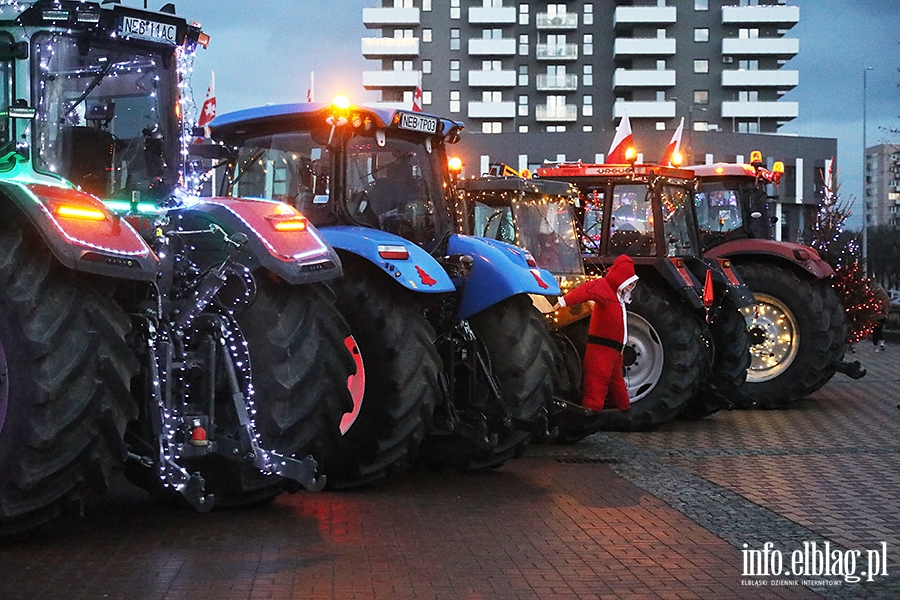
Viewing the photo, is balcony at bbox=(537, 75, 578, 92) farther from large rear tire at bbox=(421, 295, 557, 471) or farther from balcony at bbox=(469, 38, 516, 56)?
large rear tire at bbox=(421, 295, 557, 471)

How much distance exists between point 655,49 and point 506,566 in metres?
83.0

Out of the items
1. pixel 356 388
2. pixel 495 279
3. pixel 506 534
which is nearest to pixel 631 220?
pixel 495 279

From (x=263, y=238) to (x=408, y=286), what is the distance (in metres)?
1.50

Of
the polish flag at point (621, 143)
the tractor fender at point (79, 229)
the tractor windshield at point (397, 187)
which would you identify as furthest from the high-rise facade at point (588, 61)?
the tractor fender at point (79, 229)

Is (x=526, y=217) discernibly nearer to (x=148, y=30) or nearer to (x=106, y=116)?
(x=148, y=30)

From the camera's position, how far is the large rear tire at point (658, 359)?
13602 mm

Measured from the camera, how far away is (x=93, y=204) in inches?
275

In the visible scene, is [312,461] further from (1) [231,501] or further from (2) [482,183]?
(2) [482,183]

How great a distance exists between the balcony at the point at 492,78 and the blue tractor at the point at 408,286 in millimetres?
78108

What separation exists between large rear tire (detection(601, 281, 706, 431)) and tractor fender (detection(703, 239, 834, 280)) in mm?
2721

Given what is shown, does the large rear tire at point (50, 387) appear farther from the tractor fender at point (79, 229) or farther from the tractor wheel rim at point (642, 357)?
the tractor wheel rim at point (642, 357)

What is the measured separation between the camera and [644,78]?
86.6 meters

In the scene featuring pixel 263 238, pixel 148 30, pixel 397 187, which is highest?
pixel 148 30
